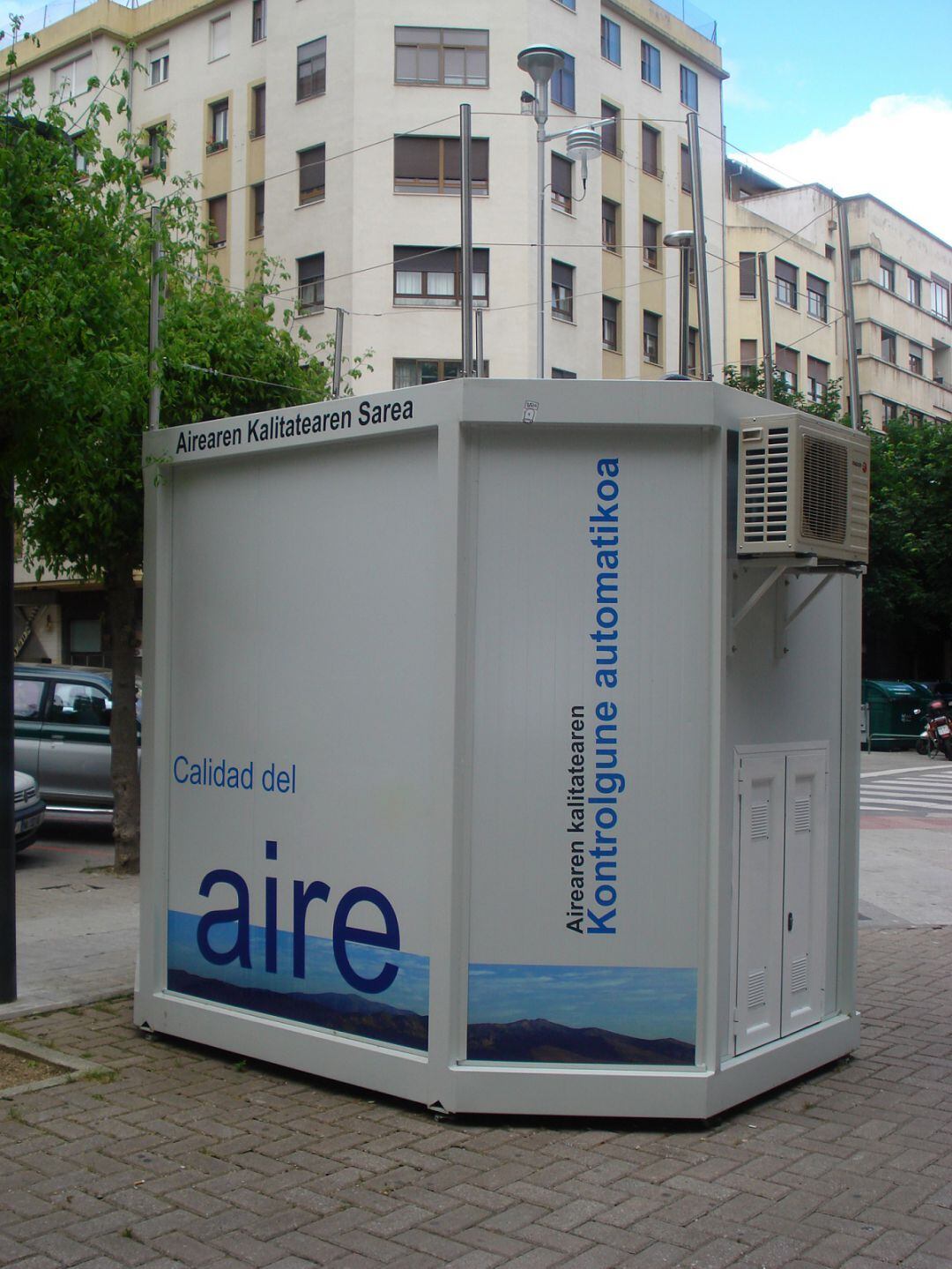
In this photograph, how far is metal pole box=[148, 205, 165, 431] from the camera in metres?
6.86

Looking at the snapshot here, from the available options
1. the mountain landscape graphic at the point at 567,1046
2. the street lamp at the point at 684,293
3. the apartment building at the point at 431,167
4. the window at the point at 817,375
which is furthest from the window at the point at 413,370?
the mountain landscape graphic at the point at 567,1046

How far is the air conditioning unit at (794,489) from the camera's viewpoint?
540 centimetres

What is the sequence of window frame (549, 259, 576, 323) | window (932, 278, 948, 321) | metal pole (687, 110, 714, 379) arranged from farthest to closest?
window (932, 278, 948, 321) → window frame (549, 259, 576, 323) → metal pole (687, 110, 714, 379)

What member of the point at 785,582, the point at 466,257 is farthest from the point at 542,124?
the point at 785,582

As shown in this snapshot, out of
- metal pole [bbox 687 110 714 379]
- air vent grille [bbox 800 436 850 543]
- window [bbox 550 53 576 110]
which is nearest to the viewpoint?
air vent grille [bbox 800 436 850 543]

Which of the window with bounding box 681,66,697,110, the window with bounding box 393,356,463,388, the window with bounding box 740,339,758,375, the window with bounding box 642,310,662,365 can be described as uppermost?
the window with bounding box 681,66,697,110

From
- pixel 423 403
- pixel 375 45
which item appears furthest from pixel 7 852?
pixel 375 45

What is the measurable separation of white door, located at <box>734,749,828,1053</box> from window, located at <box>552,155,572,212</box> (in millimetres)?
26638

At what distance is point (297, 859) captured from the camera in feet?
20.0

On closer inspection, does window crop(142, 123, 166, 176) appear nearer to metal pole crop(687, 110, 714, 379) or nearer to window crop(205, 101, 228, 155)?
metal pole crop(687, 110, 714, 379)

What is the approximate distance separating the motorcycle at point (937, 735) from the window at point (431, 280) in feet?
43.6

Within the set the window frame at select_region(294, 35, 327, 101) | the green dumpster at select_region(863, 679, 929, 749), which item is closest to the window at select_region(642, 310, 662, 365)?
the window frame at select_region(294, 35, 327, 101)

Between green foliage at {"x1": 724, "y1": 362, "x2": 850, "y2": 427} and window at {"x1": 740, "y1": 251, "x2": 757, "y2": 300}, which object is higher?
window at {"x1": 740, "y1": 251, "x2": 757, "y2": 300}

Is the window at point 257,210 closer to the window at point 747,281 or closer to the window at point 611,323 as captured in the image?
the window at point 611,323
